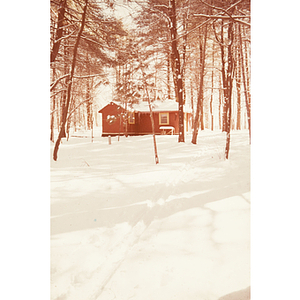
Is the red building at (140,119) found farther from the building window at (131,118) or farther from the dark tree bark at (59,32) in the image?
the dark tree bark at (59,32)

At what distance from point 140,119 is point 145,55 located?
0.70 meters

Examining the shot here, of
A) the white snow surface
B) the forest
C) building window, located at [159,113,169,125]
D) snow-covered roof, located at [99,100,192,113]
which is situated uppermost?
the forest

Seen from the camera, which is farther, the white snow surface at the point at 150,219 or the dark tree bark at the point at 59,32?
the dark tree bark at the point at 59,32

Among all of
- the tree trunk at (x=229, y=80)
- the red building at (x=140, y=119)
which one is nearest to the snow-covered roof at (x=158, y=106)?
the red building at (x=140, y=119)

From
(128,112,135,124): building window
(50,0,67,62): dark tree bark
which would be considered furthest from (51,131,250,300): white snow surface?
(50,0,67,62): dark tree bark

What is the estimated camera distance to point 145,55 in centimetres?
238

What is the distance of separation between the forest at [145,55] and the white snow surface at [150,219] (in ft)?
1.03

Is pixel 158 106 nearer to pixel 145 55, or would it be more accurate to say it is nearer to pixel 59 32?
pixel 145 55

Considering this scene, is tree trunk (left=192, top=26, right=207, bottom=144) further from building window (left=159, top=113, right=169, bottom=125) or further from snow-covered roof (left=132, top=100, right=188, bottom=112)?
building window (left=159, top=113, right=169, bottom=125)

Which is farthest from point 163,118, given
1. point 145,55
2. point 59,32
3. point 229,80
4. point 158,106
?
point 59,32

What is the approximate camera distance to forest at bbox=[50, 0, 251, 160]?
2.29 meters

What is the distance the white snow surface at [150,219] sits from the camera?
1794mm

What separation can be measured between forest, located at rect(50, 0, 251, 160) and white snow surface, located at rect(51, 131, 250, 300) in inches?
12.4
